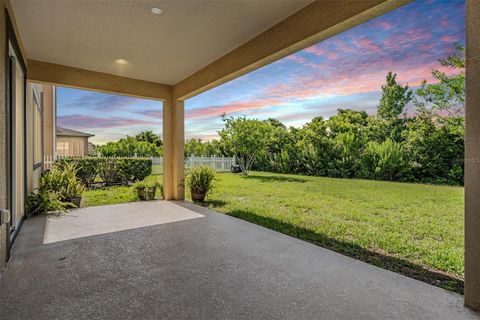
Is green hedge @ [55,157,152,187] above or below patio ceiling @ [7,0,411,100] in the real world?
below

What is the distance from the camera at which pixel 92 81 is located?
5520 mm

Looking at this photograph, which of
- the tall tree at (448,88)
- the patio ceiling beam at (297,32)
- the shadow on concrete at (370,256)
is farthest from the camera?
the tall tree at (448,88)

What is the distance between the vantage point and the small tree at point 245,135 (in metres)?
12.9

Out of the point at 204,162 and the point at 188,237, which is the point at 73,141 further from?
the point at 188,237

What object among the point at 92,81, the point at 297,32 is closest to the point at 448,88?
the point at 297,32

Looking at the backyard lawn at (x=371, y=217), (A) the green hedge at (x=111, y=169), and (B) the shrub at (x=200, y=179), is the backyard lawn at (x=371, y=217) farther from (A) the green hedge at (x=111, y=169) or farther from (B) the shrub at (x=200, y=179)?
(A) the green hedge at (x=111, y=169)

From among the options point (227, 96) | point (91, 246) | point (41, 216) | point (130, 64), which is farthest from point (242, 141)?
point (91, 246)

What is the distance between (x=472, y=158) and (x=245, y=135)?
11088mm

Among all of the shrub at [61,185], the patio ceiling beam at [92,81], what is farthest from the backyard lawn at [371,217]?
the patio ceiling beam at [92,81]

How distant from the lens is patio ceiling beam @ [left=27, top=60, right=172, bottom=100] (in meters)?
5.01

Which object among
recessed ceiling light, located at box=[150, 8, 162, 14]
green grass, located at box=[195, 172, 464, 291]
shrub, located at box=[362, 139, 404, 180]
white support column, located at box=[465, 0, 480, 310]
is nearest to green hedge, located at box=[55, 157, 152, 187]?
green grass, located at box=[195, 172, 464, 291]

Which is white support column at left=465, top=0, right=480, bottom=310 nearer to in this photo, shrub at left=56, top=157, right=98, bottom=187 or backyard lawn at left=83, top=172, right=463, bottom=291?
backyard lawn at left=83, top=172, right=463, bottom=291

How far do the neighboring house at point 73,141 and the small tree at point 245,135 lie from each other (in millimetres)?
11008

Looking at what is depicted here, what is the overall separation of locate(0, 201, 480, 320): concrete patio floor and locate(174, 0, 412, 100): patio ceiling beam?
8.73ft
